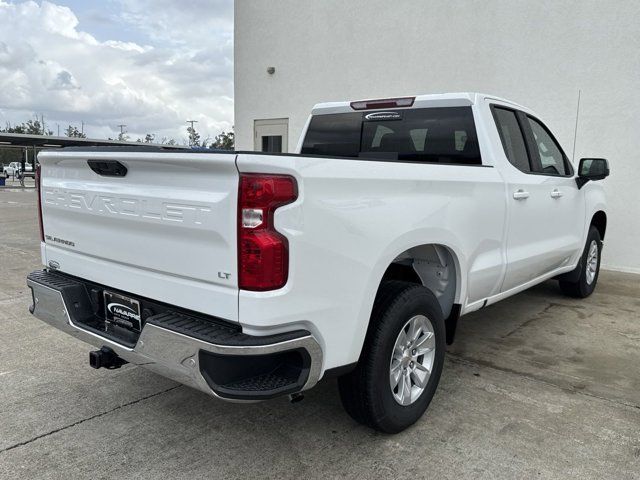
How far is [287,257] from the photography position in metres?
2.14

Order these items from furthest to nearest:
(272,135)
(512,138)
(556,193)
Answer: (272,135) < (556,193) < (512,138)

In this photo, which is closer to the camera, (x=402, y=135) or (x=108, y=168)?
(x=108, y=168)

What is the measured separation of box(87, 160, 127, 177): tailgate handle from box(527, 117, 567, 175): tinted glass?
3412 mm

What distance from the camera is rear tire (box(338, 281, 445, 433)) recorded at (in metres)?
2.64

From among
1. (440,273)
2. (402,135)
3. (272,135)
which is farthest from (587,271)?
(272,135)

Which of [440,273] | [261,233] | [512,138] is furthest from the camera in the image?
[512,138]

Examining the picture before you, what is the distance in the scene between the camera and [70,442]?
2850mm

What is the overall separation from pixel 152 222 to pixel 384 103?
91.0 inches

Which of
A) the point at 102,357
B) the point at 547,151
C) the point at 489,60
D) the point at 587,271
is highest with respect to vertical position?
the point at 489,60

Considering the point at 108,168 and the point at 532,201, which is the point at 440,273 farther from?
the point at 108,168

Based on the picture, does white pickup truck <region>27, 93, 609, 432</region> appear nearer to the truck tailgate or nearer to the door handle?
the truck tailgate

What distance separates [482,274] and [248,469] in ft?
6.47

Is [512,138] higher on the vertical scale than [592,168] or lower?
higher

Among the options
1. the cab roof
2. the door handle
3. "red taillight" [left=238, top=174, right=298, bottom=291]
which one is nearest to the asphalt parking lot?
"red taillight" [left=238, top=174, right=298, bottom=291]
